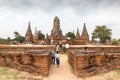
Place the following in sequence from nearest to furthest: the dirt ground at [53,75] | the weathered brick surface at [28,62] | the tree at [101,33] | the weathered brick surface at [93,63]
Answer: the dirt ground at [53,75]
the weathered brick surface at [28,62]
the weathered brick surface at [93,63]
the tree at [101,33]

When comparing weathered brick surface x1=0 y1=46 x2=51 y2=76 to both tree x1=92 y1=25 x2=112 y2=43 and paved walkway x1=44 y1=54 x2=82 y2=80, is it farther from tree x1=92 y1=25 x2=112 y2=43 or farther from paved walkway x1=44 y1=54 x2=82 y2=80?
tree x1=92 y1=25 x2=112 y2=43

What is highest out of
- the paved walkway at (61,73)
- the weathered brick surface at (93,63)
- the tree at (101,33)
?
the tree at (101,33)

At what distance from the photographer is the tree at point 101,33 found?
51.5 m

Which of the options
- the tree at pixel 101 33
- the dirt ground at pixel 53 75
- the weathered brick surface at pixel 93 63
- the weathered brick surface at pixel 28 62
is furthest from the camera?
the tree at pixel 101 33

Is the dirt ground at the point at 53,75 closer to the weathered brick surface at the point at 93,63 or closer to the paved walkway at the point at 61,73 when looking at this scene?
the paved walkway at the point at 61,73

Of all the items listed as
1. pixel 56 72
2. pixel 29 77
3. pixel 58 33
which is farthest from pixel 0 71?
pixel 58 33

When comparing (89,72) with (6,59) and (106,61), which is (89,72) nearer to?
(106,61)

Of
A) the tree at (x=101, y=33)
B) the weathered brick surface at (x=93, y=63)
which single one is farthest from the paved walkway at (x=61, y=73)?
the tree at (x=101, y=33)

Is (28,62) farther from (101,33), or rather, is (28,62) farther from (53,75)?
(101,33)

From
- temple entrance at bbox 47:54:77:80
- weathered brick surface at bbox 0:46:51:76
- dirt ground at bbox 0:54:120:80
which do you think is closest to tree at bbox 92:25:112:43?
temple entrance at bbox 47:54:77:80

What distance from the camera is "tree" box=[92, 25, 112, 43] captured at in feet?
169

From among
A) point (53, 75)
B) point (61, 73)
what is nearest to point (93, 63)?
point (61, 73)

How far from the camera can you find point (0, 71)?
8.35 meters

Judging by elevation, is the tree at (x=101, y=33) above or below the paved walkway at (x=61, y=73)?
above
